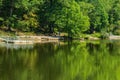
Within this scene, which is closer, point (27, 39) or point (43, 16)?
point (27, 39)

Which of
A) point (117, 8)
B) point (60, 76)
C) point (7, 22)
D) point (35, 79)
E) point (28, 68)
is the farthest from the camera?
point (117, 8)

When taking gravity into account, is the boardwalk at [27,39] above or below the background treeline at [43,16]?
below

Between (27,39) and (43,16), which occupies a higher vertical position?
(43,16)

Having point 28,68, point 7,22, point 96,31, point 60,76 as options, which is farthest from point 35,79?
point 96,31

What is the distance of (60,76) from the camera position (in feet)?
86.0

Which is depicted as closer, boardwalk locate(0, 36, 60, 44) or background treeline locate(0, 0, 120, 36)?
boardwalk locate(0, 36, 60, 44)

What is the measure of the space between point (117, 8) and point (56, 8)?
41004mm

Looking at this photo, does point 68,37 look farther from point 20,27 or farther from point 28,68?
point 28,68

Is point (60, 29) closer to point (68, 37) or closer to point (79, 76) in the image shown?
point (68, 37)

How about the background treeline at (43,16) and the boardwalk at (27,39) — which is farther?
the background treeline at (43,16)

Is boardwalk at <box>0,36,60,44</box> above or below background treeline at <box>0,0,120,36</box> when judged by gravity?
below

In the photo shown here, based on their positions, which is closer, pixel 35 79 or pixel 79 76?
pixel 35 79

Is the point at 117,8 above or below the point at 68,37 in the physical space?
above

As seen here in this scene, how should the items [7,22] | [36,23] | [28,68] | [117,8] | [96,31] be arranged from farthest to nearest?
[117,8] < [96,31] < [36,23] < [7,22] < [28,68]
